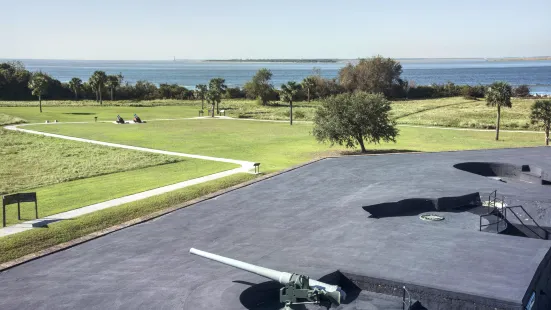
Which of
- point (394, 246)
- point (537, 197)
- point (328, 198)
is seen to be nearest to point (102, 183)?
point (328, 198)

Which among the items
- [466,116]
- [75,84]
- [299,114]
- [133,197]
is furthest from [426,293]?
[75,84]

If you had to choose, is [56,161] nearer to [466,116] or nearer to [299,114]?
[299,114]

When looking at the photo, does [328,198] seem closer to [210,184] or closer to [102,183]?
[210,184]

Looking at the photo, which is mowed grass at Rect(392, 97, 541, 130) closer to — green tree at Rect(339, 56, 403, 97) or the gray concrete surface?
green tree at Rect(339, 56, 403, 97)

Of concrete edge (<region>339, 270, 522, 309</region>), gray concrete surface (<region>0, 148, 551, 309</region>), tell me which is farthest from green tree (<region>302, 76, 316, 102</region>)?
concrete edge (<region>339, 270, 522, 309</region>)

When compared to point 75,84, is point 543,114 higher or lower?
lower

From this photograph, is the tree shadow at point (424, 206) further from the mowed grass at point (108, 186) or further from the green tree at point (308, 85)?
the green tree at point (308, 85)
